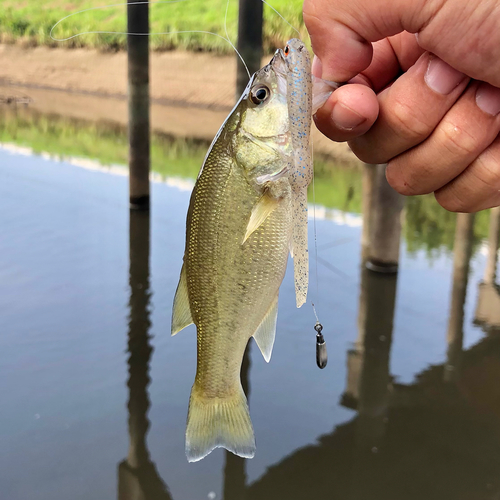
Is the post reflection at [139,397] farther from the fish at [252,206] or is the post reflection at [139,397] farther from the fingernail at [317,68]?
the fingernail at [317,68]

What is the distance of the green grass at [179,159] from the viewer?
7.45 meters

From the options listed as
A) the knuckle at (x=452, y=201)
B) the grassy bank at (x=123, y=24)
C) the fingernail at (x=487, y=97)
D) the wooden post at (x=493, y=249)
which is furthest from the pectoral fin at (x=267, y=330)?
the grassy bank at (x=123, y=24)

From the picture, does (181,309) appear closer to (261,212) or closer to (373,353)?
(261,212)

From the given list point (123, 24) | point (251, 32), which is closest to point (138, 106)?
point (251, 32)

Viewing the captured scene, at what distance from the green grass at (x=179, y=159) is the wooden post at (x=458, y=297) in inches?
23.3

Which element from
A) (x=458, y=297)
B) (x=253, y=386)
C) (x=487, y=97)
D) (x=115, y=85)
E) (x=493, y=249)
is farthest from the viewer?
(x=115, y=85)

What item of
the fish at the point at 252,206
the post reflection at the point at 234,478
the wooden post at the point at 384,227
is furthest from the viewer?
the wooden post at the point at 384,227

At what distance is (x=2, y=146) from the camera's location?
11.6 metres

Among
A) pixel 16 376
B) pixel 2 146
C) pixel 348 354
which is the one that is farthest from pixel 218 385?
pixel 2 146

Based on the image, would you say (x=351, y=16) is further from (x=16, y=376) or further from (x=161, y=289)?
(x=161, y=289)

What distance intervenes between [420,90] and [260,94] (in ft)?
1.44

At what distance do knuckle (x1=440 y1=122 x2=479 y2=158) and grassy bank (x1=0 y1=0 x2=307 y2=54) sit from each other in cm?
1469

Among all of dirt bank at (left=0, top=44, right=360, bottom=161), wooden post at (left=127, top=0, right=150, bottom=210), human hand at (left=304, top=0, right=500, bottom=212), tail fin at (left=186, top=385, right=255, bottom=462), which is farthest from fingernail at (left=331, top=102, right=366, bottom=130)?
dirt bank at (left=0, top=44, right=360, bottom=161)

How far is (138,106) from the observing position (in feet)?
24.0
